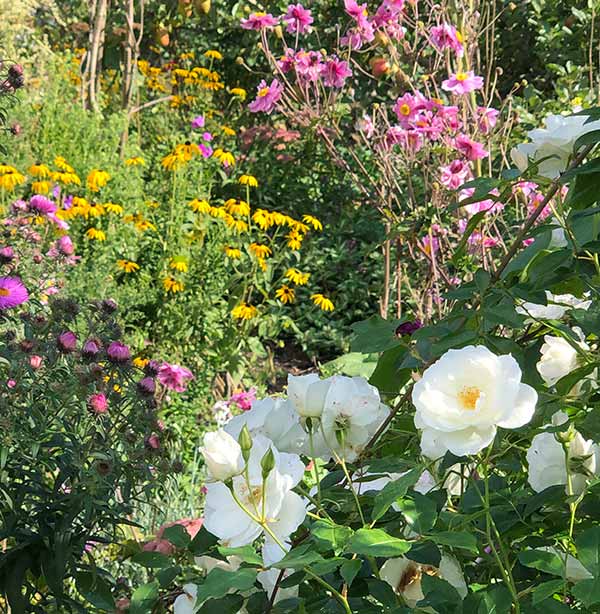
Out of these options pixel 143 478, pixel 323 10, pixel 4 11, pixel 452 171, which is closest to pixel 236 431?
pixel 143 478

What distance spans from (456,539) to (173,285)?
3095 mm

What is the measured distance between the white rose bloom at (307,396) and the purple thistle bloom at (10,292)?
0.91 meters

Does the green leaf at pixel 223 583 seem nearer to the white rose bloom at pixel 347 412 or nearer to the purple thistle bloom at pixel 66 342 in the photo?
the white rose bloom at pixel 347 412

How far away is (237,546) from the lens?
0.76 meters

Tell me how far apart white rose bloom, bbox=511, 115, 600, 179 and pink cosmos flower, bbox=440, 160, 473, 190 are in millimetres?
1601

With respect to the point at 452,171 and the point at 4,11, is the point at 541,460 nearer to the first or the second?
the point at 452,171

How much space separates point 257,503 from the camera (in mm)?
780

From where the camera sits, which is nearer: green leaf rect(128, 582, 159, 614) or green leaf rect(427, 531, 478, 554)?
green leaf rect(427, 531, 478, 554)

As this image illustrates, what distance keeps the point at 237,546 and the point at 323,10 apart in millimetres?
5364

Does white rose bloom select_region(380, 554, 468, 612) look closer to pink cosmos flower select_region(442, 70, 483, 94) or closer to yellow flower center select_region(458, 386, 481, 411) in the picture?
yellow flower center select_region(458, 386, 481, 411)

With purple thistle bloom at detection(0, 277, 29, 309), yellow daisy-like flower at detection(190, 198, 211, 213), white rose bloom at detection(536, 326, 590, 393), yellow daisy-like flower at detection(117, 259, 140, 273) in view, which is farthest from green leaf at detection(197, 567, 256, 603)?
yellow daisy-like flower at detection(190, 198, 211, 213)

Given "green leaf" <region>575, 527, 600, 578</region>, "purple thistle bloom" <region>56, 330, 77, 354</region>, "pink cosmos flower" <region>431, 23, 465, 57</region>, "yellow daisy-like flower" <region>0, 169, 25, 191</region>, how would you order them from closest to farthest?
"green leaf" <region>575, 527, 600, 578</region>, "purple thistle bloom" <region>56, 330, 77, 354</region>, "pink cosmos flower" <region>431, 23, 465, 57</region>, "yellow daisy-like flower" <region>0, 169, 25, 191</region>

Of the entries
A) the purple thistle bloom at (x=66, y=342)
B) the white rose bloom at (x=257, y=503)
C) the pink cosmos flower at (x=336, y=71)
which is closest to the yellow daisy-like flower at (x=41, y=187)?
the pink cosmos flower at (x=336, y=71)

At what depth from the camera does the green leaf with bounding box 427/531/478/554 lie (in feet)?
2.28
